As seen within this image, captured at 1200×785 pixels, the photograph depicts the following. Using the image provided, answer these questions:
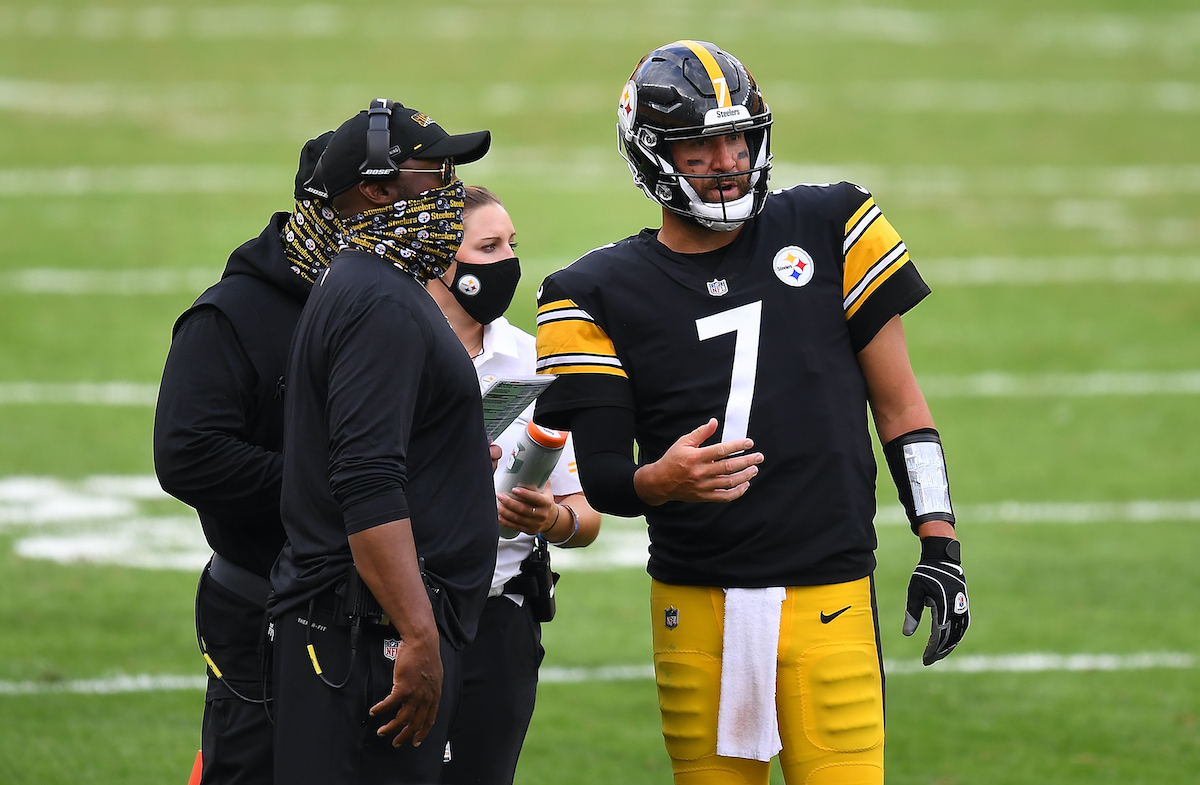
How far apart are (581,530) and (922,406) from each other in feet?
3.68

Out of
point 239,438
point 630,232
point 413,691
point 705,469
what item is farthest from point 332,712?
point 630,232

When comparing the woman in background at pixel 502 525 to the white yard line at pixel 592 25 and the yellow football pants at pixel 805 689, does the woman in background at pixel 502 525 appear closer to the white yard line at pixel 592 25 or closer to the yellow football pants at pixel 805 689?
the yellow football pants at pixel 805 689

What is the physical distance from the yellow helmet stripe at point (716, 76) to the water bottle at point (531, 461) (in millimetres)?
948

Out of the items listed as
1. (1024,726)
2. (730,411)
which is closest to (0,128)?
(1024,726)

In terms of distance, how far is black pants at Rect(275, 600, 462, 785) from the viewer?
3.27 metres

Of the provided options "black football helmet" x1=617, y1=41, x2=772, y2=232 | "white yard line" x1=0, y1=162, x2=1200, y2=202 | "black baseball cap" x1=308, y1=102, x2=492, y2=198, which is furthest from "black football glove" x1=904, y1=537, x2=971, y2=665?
"white yard line" x1=0, y1=162, x2=1200, y2=202

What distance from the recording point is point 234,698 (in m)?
3.91

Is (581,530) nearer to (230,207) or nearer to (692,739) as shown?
(692,739)

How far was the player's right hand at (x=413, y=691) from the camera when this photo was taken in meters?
3.23

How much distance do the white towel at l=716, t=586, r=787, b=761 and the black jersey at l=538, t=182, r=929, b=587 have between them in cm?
7

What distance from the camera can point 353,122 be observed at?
11.8 feet

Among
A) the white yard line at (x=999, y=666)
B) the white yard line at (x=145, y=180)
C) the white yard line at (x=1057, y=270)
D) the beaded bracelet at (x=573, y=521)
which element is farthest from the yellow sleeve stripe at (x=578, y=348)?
the white yard line at (x=145, y=180)

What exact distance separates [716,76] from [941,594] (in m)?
1.40

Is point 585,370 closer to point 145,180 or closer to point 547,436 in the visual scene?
point 547,436
